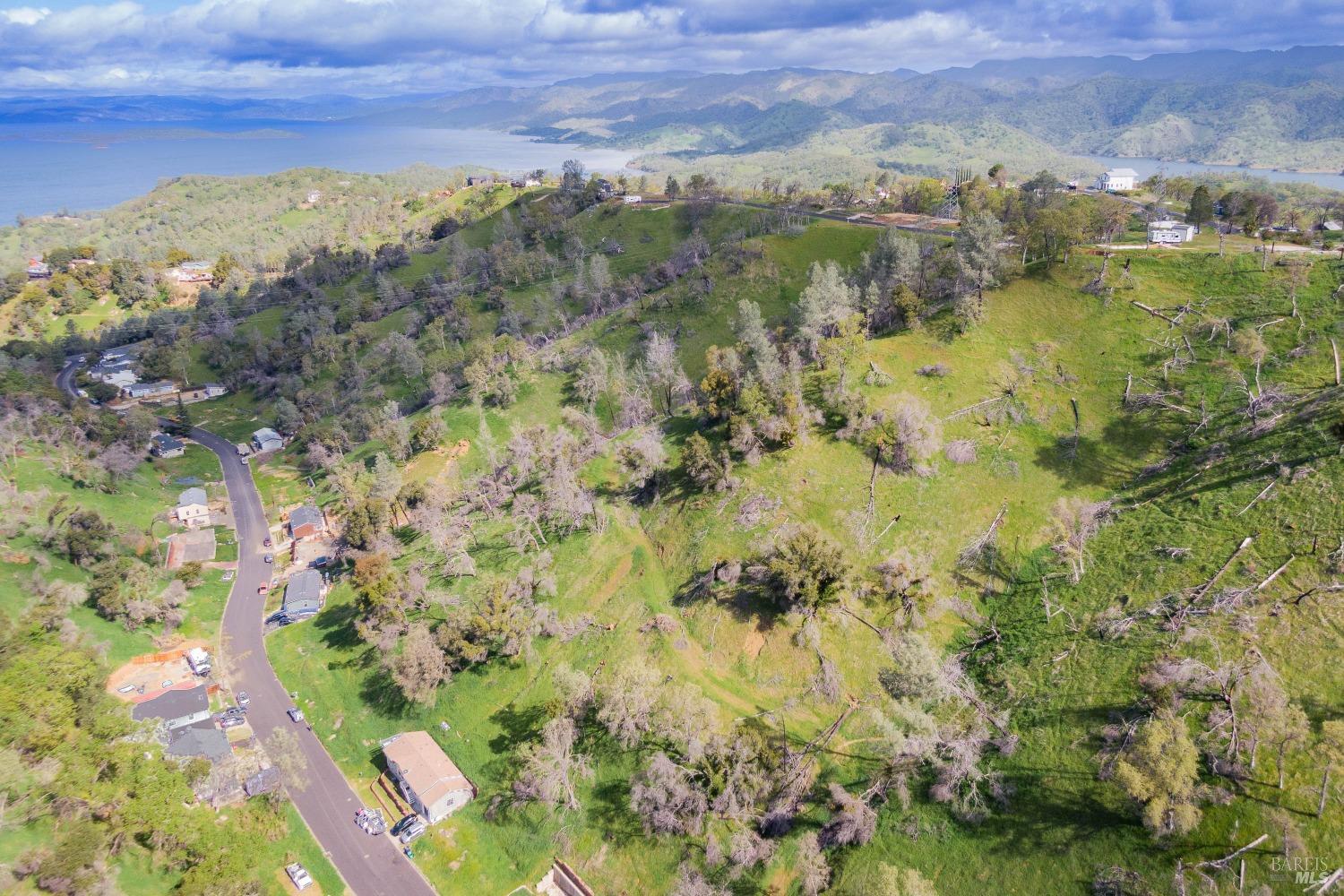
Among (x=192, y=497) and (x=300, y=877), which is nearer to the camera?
(x=300, y=877)

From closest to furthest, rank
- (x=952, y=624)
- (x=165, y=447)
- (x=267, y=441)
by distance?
(x=952, y=624), (x=165, y=447), (x=267, y=441)

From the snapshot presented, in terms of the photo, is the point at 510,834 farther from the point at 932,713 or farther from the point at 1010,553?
the point at 1010,553

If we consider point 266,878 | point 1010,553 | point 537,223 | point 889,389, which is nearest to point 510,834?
point 266,878

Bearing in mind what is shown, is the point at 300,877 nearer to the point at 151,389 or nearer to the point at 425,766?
the point at 425,766

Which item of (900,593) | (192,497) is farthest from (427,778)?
(192,497)

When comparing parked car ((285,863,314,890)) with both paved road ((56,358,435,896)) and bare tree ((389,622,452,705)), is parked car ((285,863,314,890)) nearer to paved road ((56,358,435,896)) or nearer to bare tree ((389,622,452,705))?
paved road ((56,358,435,896))

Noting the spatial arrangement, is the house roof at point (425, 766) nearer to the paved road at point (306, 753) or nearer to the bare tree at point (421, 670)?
the bare tree at point (421, 670)
